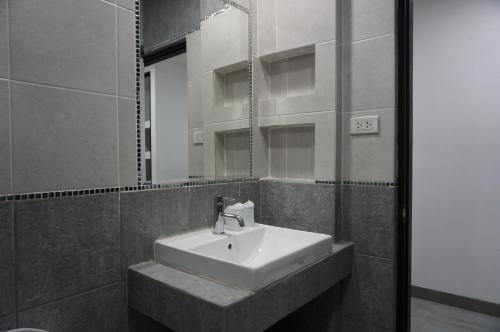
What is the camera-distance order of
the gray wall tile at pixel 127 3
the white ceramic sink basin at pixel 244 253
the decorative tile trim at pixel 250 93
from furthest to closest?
the decorative tile trim at pixel 250 93, the gray wall tile at pixel 127 3, the white ceramic sink basin at pixel 244 253

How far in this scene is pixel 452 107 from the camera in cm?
233

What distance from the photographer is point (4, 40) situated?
85 centimetres

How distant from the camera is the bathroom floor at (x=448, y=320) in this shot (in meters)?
2.02

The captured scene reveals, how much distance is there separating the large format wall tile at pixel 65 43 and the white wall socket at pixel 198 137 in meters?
0.47

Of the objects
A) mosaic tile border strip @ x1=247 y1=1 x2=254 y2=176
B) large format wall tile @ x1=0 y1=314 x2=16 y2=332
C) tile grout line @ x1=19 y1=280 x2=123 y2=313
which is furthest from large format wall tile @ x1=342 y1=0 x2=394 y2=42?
large format wall tile @ x1=0 y1=314 x2=16 y2=332

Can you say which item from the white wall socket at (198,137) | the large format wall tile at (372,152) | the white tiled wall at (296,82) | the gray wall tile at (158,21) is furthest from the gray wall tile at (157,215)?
the large format wall tile at (372,152)

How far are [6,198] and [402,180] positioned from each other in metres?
1.50

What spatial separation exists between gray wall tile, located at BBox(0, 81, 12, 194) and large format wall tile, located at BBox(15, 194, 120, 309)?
0.07 meters

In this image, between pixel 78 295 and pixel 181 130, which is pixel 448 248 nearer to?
pixel 181 130

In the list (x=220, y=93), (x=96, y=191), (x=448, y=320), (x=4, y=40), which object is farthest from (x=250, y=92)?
(x=448, y=320)

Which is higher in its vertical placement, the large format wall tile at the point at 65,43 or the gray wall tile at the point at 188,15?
the gray wall tile at the point at 188,15

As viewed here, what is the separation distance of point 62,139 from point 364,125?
126cm

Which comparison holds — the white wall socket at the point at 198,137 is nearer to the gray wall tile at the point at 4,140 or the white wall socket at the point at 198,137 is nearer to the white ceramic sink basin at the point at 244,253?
the white ceramic sink basin at the point at 244,253

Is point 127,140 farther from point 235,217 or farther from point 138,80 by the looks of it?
point 235,217
